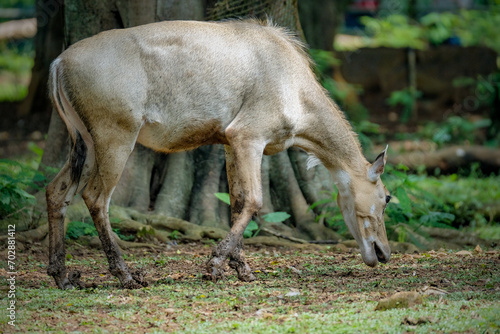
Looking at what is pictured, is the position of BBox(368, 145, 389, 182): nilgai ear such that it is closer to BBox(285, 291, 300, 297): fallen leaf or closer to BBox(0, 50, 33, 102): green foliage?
BBox(285, 291, 300, 297): fallen leaf

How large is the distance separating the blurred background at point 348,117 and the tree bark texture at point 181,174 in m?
0.02

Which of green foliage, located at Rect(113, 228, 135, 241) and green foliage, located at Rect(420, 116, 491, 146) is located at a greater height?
green foliage, located at Rect(113, 228, 135, 241)

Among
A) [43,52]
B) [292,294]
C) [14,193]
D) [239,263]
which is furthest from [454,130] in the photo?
[292,294]

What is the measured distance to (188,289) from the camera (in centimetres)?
564

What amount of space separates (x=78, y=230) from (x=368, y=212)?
3446mm

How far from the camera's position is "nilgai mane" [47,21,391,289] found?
578 cm

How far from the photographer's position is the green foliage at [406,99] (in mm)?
17578

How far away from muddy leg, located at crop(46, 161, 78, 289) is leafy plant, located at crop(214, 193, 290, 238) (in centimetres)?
214

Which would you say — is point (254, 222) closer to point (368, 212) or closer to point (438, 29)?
point (368, 212)

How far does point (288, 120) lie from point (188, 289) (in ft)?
6.24

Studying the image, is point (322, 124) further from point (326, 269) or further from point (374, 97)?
point (374, 97)

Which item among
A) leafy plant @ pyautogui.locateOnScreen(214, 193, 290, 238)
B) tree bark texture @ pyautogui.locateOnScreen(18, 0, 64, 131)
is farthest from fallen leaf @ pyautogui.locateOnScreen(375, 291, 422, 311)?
tree bark texture @ pyautogui.locateOnScreen(18, 0, 64, 131)

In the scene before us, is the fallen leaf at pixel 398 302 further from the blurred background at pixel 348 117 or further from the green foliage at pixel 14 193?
the green foliage at pixel 14 193

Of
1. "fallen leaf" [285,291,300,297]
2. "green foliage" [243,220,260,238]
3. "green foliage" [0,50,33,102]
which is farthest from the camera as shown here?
"green foliage" [0,50,33,102]
